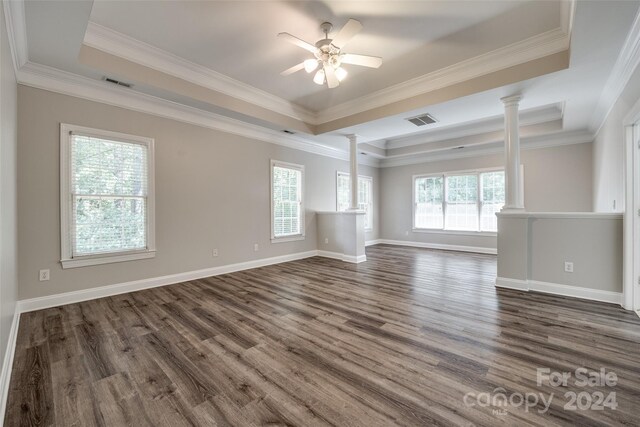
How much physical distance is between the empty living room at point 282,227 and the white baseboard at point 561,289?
2 cm

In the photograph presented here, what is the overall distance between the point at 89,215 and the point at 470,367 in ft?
14.2

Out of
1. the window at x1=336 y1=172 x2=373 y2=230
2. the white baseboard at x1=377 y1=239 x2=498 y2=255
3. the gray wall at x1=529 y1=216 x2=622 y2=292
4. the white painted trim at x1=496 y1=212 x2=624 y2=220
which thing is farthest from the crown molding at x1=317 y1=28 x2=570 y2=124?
the white baseboard at x1=377 y1=239 x2=498 y2=255

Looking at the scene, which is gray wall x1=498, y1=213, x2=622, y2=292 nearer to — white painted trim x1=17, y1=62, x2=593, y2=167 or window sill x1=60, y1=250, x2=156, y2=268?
white painted trim x1=17, y1=62, x2=593, y2=167

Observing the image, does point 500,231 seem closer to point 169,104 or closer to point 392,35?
point 392,35

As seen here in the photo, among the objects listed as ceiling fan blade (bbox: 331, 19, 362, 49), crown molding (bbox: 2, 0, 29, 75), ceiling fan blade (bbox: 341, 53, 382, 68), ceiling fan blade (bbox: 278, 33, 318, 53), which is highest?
ceiling fan blade (bbox: 331, 19, 362, 49)

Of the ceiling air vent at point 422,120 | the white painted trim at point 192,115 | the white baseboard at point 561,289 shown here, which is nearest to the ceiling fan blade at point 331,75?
the ceiling air vent at point 422,120

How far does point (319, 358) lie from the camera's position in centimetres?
197

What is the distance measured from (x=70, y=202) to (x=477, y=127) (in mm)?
7516

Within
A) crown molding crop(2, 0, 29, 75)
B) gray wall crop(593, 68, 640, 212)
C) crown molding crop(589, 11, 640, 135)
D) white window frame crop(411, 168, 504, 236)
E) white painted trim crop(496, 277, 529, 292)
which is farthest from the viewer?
white window frame crop(411, 168, 504, 236)

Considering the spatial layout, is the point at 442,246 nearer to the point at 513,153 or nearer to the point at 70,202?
the point at 513,153

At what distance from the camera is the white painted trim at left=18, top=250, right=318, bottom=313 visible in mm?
2972

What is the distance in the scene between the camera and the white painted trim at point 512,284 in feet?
11.6

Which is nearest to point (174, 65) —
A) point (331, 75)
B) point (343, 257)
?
point (331, 75)

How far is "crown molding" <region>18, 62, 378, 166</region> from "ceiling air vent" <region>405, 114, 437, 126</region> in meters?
2.43
